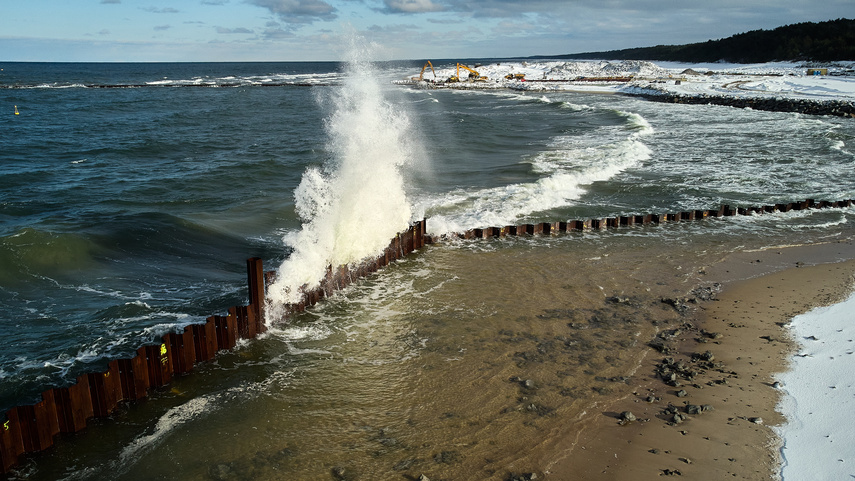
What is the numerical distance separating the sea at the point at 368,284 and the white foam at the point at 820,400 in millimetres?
1984

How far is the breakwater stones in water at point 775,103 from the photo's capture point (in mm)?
43759

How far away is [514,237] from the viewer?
15.8 m

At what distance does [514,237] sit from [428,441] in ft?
30.0

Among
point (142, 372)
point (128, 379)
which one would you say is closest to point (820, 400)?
point (142, 372)

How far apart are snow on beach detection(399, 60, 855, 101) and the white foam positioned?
164ft

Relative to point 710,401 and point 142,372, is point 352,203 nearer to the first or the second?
point 142,372

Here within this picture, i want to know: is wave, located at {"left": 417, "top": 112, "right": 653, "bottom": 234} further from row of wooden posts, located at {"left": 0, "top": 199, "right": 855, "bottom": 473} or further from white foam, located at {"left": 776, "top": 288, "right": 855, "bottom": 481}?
white foam, located at {"left": 776, "top": 288, "right": 855, "bottom": 481}

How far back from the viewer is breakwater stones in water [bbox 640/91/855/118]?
43.8 meters

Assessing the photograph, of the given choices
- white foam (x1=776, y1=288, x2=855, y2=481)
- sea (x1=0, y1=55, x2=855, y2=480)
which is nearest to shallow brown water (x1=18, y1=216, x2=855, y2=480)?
sea (x1=0, y1=55, x2=855, y2=480)

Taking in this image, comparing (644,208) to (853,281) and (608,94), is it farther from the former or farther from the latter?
(608,94)

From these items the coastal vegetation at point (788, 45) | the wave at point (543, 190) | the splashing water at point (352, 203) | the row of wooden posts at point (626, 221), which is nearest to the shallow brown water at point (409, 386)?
the splashing water at point (352, 203)

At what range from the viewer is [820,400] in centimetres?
786

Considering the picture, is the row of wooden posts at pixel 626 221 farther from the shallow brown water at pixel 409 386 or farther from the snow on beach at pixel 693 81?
the snow on beach at pixel 693 81

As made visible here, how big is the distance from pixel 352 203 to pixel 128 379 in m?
7.38
